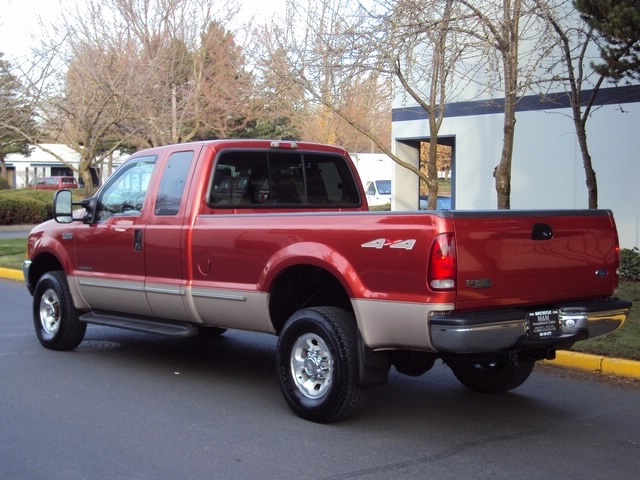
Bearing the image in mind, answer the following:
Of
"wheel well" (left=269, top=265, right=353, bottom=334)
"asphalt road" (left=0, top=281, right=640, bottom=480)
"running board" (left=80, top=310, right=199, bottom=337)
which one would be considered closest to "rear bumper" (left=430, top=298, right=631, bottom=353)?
"asphalt road" (left=0, top=281, right=640, bottom=480)

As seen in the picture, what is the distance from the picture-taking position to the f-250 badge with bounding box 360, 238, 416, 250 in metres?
5.48

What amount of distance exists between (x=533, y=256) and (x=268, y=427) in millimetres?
2276

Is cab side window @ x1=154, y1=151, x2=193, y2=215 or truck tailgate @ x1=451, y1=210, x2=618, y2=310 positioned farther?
cab side window @ x1=154, y1=151, x2=193, y2=215

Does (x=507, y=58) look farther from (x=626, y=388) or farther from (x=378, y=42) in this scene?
(x=626, y=388)

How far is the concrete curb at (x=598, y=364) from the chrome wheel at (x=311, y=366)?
3.05 meters

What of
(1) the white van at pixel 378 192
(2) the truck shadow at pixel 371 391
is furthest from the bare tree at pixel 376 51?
(1) the white van at pixel 378 192

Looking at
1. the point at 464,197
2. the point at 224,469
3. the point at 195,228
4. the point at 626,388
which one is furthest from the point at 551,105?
the point at 224,469

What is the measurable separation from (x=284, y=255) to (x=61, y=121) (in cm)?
1600

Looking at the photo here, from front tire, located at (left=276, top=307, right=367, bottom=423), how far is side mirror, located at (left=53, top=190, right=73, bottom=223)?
3308mm

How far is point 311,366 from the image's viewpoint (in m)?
6.25

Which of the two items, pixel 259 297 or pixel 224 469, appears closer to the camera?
pixel 224 469

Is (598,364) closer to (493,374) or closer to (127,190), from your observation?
(493,374)

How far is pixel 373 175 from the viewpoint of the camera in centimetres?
3731

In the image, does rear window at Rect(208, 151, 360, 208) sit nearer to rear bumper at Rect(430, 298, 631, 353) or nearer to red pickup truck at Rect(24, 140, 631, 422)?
red pickup truck at Rect(24, 140, 631, 422)
